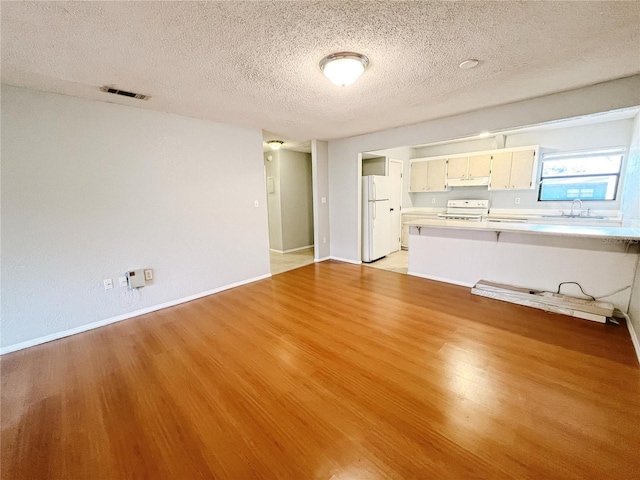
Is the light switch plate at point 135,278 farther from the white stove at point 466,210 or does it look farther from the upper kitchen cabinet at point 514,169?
the upper kitchen cabinet at point 514,169

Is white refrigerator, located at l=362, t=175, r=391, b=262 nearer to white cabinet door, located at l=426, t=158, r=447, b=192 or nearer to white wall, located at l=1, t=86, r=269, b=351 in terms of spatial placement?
white cabinet door, located at l=426, t=158, r=447, b=192

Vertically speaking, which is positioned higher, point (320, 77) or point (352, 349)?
point (320, 77)

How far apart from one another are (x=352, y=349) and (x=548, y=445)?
131 centimetres

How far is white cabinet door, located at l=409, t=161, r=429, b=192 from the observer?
5.82 metres

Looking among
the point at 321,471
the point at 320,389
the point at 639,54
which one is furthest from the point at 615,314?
the point at 321,471

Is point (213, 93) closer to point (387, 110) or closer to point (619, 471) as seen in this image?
point (387, 110)

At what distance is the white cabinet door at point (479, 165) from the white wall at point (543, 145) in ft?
1.29

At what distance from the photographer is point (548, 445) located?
1352 mm

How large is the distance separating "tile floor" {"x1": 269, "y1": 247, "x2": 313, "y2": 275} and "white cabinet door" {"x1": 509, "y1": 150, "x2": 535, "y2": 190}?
4212 mm

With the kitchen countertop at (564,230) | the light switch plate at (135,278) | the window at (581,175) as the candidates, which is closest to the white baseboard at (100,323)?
the light switch plate at (135,278)

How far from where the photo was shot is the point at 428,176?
18.9 ft

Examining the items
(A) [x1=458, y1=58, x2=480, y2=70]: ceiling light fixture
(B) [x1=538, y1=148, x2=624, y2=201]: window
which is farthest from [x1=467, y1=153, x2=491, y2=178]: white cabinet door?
(A) [x1=458, y1=58, x2=480, y2=70]: ceiling light fixture

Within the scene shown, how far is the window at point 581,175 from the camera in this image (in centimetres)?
411

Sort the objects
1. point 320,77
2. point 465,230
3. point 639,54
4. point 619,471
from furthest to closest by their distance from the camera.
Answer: point 465,230 → point 320,77 → point 639,54 → point 619,471
